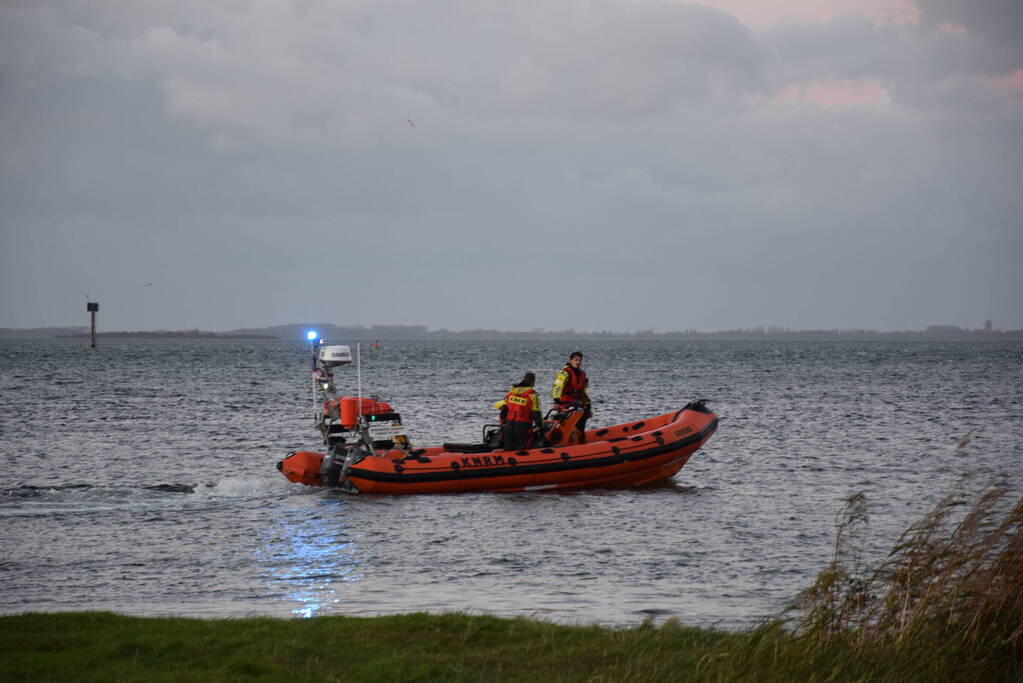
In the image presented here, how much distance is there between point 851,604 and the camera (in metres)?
6.12

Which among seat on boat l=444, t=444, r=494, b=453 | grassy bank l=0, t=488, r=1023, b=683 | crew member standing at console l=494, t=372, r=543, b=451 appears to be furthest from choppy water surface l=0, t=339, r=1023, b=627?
seat on boat l=444, t=444, r=494, b=453

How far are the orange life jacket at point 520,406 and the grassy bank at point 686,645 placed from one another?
27.1ft

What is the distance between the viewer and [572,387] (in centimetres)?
1554

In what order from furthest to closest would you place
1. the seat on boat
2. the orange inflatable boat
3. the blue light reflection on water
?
the seat on boat, the orange inflatable boat, the blue light reflection on water

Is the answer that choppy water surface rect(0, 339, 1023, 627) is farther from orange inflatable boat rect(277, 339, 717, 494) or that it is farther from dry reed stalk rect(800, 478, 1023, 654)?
dry reed stalk rect(800, 478, 1023, 654)

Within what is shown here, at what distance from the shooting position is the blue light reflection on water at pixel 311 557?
8875 mm

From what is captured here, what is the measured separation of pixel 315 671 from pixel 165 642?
1102mm

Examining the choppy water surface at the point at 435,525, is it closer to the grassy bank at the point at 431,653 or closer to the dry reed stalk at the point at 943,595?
the dry reed stalk at the point at 943,595

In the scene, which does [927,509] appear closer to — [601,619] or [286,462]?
[601,619]

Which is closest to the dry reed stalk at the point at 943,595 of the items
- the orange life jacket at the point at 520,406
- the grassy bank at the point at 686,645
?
the grassy bank at the point at 686,645

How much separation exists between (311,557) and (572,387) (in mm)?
5845

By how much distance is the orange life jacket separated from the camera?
15.2 metres

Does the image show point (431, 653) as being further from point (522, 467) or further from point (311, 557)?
point (522, 467)

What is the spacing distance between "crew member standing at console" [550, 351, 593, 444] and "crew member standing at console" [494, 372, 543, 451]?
1.50 feet
